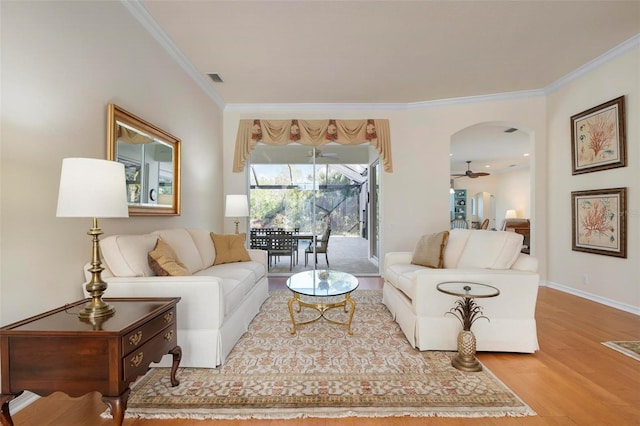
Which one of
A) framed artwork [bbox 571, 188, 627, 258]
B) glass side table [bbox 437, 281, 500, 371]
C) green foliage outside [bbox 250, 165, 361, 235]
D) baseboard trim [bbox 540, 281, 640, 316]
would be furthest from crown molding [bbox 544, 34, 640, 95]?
green foliage outside [bbox 250, 165, 361, 235]

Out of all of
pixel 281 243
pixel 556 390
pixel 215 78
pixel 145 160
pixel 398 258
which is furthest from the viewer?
pixel 281 243

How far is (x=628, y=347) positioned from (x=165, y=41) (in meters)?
5.58

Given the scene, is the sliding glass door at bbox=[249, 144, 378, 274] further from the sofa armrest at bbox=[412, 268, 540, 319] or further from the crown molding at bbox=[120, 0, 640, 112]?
the sofa armrest at bbox=[412, 268, 540, 319]

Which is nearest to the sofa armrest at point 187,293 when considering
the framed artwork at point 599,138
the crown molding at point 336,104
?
the crown molding at point 336,104

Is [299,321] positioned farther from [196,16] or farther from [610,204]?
Result: [610,204]

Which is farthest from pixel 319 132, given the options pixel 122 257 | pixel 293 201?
pixel 122 257

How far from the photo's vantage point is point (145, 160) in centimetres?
313

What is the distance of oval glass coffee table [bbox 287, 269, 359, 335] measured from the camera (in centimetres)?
292

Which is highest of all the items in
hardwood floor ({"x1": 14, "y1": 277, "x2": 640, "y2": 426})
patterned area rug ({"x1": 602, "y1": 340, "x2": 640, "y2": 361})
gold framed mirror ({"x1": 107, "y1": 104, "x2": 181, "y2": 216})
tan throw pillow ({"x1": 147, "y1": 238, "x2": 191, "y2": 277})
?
gold framed mirror ({"x1": 107, "y1": 104, "x2": 181, "y2": 216})

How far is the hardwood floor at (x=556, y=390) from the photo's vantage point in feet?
5.68

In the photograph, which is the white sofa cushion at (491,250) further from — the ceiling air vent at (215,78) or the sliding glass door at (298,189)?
the ceiling air vent at (215,78)

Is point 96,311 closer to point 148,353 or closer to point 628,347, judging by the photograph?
point 148,353

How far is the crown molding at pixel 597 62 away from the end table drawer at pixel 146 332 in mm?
5607

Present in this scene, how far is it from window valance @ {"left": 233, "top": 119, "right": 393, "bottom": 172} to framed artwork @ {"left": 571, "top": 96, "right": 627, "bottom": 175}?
271 centimetres
